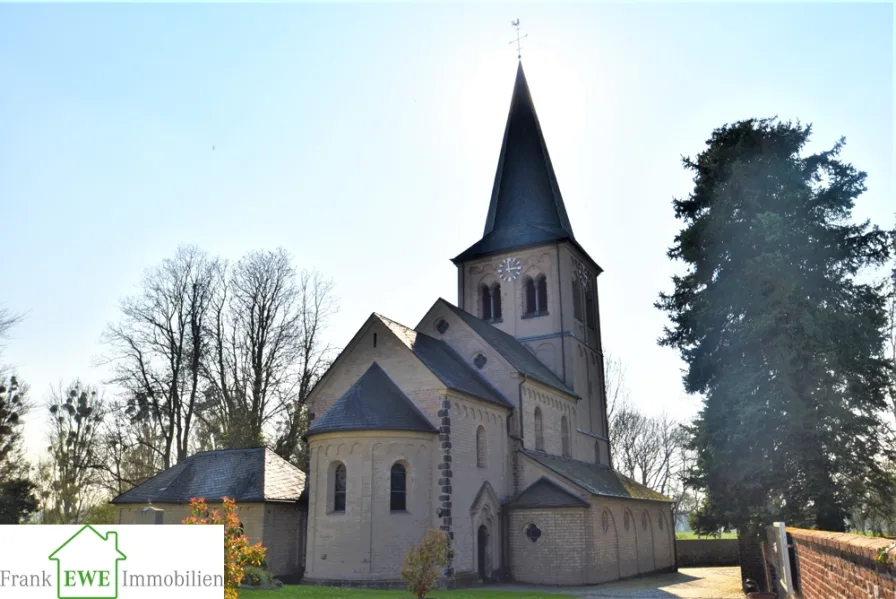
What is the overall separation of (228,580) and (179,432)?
2713 cm

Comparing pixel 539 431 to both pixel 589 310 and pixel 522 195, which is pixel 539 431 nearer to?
pixel 589 310

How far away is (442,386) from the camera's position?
23344mm

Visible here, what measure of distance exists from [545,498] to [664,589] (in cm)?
496

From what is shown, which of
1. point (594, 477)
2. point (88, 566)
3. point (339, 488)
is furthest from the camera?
point (594, 477)

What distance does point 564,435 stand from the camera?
32125 millimetres

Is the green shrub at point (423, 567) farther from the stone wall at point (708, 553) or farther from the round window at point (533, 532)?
the stone wall at point (708, 553)

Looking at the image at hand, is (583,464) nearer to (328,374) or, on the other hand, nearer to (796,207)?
(328,374)

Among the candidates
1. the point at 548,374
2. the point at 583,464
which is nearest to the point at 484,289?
the point at 548,374

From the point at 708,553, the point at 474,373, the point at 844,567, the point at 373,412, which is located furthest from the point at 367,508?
the point at 708,553

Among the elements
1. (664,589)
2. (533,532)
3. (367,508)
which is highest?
(367,508)

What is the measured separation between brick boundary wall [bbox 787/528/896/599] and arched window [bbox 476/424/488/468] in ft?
51.4

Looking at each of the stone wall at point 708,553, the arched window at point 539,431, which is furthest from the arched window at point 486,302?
the stone wall at point 708,553

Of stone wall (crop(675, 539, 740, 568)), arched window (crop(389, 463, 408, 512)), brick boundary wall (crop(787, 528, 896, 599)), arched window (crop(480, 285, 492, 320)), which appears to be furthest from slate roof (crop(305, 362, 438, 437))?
stone wall (crop(675, 539, 740, 568))

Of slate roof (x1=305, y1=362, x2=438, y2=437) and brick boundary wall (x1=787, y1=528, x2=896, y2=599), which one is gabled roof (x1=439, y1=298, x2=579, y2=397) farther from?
brick boundary wall (x1=787, y1=528, x2=896, y2=599)
